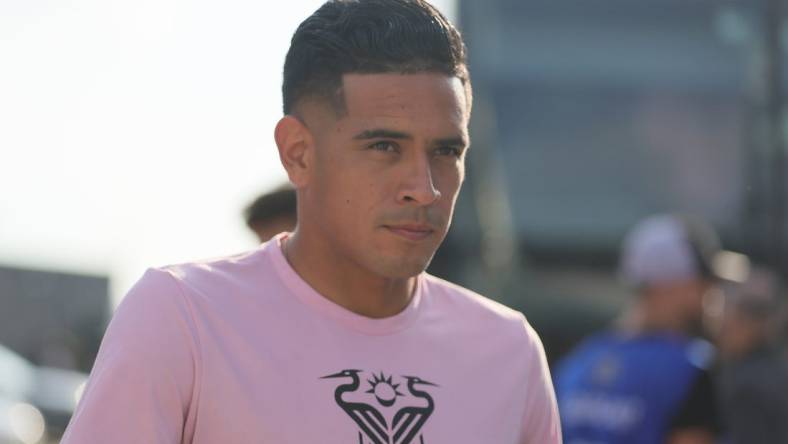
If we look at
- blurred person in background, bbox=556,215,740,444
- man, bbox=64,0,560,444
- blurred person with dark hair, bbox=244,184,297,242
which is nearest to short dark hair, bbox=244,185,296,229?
blurred person with dark hair, bbox=244,184,297,242

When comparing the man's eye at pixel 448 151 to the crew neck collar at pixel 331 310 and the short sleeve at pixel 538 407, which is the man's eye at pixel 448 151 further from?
the short sleeve at pixel 538 407

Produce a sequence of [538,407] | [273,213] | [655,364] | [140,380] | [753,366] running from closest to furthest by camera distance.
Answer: [140,380] < [538,407] < [273,213] < [655,364] < [753,366]

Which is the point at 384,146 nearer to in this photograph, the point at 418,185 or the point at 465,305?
the point at 418,185

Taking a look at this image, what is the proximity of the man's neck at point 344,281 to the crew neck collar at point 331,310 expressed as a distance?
1 centimetres

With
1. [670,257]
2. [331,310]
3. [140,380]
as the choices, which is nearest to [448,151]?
[331,310]

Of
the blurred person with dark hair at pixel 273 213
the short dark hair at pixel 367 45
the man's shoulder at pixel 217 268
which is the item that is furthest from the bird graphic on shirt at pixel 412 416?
the blurred person with dark hair at pixel 273 213

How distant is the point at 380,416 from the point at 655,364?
2.68 m

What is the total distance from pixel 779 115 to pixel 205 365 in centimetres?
864

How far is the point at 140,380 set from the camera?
8.69 ft

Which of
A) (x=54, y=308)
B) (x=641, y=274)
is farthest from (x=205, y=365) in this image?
(x=54, y=308)

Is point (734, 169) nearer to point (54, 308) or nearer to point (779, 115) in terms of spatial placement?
point (779, 115)

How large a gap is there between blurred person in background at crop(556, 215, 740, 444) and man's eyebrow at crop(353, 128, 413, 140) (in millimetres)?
2632

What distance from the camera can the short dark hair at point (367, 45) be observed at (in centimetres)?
292

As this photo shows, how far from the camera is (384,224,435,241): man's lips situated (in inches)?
113
